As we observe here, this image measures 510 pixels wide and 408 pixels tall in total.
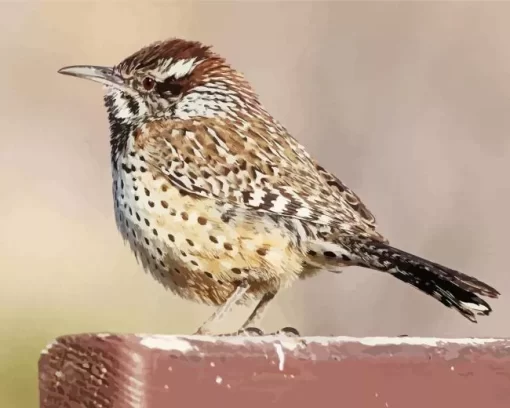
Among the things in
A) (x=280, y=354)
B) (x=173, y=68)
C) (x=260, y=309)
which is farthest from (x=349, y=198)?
(x=280, y=354)

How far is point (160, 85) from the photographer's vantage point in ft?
→ 4.24

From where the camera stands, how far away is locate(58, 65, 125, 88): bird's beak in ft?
4.25

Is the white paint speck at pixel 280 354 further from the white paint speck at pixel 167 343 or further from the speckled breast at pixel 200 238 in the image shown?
the speckled breast at pixel 200 238

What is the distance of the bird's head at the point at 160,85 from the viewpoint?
129cm

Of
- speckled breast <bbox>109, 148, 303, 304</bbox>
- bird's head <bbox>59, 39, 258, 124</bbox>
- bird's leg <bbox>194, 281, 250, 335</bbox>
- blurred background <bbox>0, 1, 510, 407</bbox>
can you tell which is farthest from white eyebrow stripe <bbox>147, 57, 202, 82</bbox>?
blurred background <bbox>0, 1, 510, 407</bbox>

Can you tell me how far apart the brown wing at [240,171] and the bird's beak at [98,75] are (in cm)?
11

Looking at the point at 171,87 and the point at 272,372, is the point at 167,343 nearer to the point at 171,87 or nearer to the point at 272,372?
the point at 272,372

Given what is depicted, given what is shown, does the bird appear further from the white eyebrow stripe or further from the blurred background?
the blurred background

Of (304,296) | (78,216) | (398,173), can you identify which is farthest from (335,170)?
(78,216)

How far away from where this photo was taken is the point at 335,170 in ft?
6.30

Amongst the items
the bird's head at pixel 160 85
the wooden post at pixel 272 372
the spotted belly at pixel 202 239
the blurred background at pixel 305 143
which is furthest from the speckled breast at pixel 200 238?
the blurred background at pixel 305 143

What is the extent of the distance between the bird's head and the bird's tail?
0.34m

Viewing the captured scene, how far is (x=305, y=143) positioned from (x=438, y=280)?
846 millimetres

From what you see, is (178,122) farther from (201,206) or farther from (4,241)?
(4,241)
